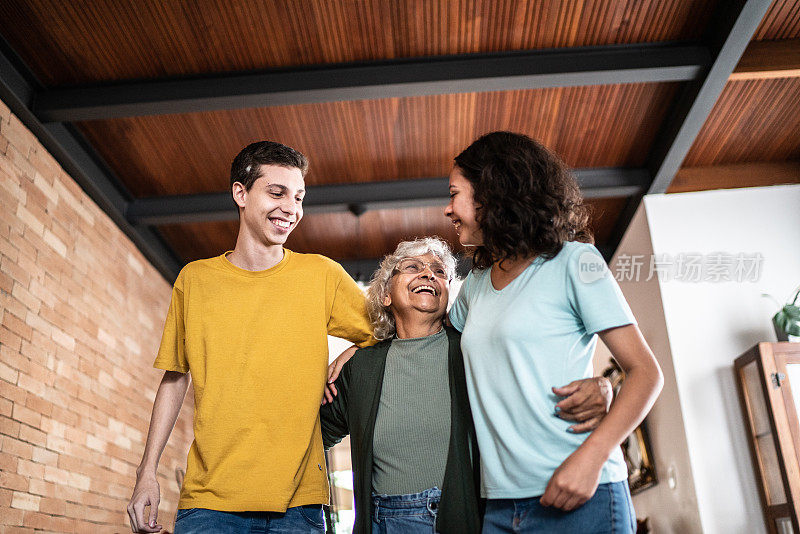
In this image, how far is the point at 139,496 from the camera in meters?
1.71

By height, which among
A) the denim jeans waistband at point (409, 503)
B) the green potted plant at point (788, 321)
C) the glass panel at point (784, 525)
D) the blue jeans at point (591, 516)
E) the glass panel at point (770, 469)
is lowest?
the glass panel at point (784, 525)

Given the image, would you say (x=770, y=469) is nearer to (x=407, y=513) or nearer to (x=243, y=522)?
(x=407, y=513)

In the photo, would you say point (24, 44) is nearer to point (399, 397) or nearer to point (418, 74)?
point (418, 74)

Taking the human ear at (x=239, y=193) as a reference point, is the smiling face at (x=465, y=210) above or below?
below

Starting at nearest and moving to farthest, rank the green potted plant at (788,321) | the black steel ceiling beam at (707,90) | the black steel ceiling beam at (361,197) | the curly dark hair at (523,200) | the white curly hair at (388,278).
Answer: the curly dark hair at (523,200), the white curly hair at (388,278), the black steel ceiling beam at (707,90), the green potted plant at (788,321), the black steel ceiling beam at (361,197)

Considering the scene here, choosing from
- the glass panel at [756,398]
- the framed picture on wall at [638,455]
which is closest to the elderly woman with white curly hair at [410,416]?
the glass panel at [756,398]

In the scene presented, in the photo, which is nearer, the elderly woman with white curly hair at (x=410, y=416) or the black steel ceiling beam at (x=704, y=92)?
the elderly woman with white curly hair at (x=410, y=416)

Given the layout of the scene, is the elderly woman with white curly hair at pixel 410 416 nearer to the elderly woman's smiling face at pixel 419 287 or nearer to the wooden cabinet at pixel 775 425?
the elderly woman's smiling face at pixel 419 287

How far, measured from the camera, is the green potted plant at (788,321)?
4.04 metres

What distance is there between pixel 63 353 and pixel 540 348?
355cm

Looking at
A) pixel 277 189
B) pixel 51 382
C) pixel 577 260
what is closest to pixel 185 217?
pixel 51 382

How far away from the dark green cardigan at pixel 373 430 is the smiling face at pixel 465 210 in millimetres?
371

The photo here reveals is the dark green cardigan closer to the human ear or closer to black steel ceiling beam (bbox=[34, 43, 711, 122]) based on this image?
the human ear

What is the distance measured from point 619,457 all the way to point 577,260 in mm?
380
